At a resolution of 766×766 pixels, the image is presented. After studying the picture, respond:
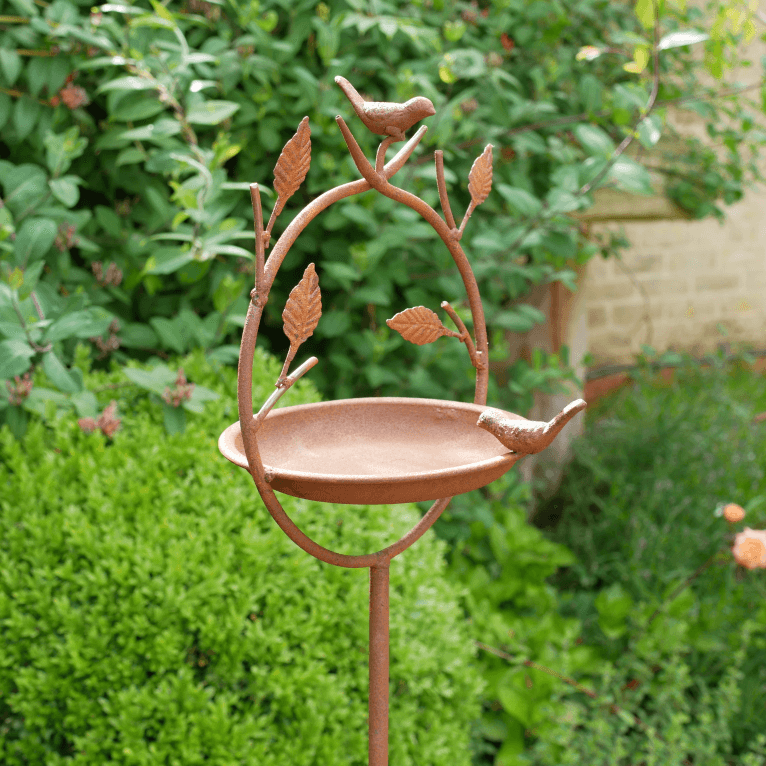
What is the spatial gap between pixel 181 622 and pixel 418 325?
0.67 metres

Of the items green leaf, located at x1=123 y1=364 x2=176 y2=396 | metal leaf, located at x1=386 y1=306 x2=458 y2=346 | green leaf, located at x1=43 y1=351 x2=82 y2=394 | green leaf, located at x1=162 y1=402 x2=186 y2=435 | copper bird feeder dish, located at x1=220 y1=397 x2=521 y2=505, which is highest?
metal leaf, located at x1=386 y1=306 x2=458 y2=346

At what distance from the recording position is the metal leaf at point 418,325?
894mm

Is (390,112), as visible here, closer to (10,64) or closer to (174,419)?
(174,419)

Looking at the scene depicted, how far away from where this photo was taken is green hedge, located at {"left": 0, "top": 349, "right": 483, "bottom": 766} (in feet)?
3.81

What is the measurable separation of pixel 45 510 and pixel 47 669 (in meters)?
0.28

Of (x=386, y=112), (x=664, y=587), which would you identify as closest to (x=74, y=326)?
(x=386, y=112)

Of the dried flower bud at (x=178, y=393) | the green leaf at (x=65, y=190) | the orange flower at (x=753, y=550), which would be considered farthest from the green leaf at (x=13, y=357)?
the orange flower at (x=753, y=550)

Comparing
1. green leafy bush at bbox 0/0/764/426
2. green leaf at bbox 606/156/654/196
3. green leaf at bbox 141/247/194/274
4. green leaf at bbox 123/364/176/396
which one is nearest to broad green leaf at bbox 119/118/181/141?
green leafy bush at bbox 0/0/764/426

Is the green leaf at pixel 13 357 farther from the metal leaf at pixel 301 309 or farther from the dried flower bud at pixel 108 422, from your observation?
the metal leaf at pixel 301 309

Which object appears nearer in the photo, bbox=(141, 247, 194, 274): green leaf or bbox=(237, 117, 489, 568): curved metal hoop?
bbox=(237, 117, 489, 568): curved metal hoop

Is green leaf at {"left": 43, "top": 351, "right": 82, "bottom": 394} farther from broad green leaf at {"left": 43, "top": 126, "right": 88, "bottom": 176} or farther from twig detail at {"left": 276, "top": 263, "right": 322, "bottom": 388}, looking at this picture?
twig detail at {"left": 276, "top": 263, "right": 322, "bottom": 388}

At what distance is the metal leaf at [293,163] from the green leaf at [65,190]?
0.92 metres

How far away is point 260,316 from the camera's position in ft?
2.60

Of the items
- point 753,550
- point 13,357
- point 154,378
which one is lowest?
point 753,550
